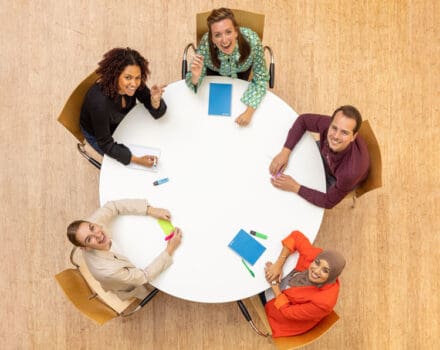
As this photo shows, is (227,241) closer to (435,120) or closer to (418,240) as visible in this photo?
(418,240)

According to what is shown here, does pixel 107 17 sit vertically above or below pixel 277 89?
above

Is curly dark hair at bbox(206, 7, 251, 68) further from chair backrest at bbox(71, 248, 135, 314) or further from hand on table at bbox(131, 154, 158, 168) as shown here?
chair backrest at bbox(71, 248, 135, 314)

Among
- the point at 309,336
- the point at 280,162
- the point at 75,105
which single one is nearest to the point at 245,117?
the point at 280,162

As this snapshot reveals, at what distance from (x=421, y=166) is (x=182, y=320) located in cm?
208

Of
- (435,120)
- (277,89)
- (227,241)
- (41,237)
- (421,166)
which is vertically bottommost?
(41,237)

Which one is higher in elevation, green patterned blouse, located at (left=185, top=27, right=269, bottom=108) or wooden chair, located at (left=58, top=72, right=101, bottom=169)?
green patterned blouse, located at (left=185, top=27, right=269, bottom=108)

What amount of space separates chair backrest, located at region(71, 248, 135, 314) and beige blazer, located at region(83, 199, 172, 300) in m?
0.16

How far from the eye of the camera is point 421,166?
3.13m

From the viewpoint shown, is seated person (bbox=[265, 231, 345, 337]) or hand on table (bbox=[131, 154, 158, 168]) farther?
hand on table (bbox=[131, 154, 158, 168])

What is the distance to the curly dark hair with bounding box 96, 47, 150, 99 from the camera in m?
2.07

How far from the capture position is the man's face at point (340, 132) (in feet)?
6.67

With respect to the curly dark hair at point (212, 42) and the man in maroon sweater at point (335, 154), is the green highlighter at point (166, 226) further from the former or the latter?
the curly dark hair at point (212, 42)

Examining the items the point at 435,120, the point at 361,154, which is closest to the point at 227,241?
the point at 361,154

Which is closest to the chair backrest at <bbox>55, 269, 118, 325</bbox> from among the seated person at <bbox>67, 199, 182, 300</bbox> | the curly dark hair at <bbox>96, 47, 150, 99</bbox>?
the seated person at <bbox>67, 199, 182, 300</bbox>
